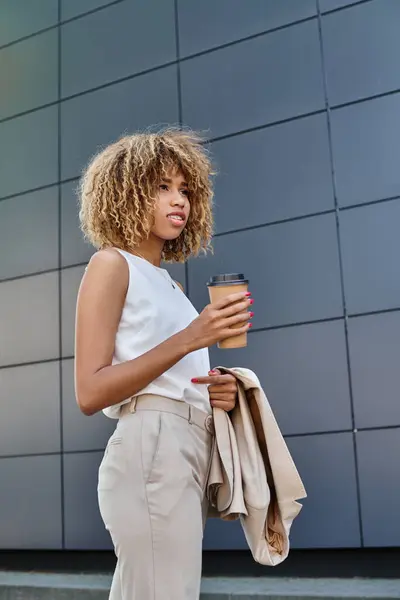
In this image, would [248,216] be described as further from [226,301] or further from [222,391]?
[226,301]

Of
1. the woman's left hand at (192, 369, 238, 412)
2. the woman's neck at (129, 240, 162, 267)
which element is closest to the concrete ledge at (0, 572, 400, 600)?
the woman's left hand at (192, 369, 238, 412)

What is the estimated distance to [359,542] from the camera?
16.7ft

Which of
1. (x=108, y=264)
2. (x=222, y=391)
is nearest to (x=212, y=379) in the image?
(x=222, y=391)

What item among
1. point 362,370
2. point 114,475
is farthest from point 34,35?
point 114,475

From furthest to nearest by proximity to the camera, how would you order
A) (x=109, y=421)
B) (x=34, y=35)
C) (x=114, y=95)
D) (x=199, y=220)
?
(x=34, y=35) < (x=114, y=95) < (x=109, y=421) < (x=199, y=220)

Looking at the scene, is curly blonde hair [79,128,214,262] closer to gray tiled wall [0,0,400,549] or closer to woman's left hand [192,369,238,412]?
woman's left hand [192,369,238,412]

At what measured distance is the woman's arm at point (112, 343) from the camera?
1610 millimetres

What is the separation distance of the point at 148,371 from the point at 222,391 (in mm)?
248

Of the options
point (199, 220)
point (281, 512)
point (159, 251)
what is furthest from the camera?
point (199, 220)

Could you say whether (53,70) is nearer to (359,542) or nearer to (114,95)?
(114,95)

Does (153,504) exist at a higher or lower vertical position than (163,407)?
lower

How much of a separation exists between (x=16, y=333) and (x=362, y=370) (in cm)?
327

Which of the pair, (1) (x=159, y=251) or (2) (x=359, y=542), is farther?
(2) (x=359, y=542)

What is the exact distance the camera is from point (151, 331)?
68.7 inches
